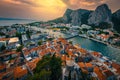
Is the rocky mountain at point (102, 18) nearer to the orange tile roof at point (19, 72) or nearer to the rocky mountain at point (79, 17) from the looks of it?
the rocky mountain at point (79, 17)

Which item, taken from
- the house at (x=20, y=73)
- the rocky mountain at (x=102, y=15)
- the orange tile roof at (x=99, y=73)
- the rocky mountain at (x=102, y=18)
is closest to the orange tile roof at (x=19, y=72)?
the house at (x=20, y=73)

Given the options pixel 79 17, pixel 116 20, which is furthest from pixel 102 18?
pixel 79 17

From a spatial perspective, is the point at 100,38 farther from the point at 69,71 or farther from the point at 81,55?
the point at 69,71

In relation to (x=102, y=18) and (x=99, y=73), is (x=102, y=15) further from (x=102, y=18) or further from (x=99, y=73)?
(x=99, y=73)

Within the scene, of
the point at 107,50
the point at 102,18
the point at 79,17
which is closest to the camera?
the point at 107,50

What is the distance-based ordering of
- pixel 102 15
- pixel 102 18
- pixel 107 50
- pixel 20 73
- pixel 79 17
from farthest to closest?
pixel 79 17, pixel 102 15, pixel 102 18, pixel 107 50, pixel 20 73

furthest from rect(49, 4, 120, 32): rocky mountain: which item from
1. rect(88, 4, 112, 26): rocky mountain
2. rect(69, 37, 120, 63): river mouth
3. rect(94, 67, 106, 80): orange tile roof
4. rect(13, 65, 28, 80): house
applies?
rect(13, 65, 28, 80): house

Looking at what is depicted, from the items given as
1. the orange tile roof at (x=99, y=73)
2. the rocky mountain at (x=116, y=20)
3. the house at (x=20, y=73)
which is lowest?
the orange tile roof at (x=99, y=73)

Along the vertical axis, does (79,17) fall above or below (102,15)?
below

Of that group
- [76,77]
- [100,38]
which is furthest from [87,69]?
[100,38]

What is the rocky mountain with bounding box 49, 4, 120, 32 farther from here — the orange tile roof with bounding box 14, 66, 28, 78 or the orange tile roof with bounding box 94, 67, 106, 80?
the orange tile roof with bounding box 14, 66, 28, 78

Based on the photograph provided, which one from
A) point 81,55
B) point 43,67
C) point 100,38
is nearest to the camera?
point 43,67
